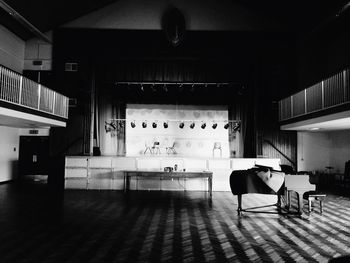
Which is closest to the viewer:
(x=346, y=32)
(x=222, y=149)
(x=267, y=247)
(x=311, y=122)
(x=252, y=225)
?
(x=267, y=247)

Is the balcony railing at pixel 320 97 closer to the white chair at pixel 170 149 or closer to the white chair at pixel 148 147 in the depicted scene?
the white chair at pixel 170 149

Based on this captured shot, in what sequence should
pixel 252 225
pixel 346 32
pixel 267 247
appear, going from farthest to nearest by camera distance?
pixel 346 32
pixel 252 225
pixel 267 247

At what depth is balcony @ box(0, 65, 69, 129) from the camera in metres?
8.16

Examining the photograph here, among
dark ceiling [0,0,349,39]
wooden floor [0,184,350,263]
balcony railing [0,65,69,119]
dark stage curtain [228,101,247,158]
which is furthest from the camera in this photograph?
dark stage curtain [228,101,247,158]

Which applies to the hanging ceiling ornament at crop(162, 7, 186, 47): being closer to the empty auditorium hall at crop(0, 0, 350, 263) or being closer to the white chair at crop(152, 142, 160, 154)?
the empty auditorium hall at crop(0, 0, 350, 263)

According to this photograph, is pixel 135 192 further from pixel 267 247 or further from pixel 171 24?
pixel 171 24

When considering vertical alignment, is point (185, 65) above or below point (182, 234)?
above

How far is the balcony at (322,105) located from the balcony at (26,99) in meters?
9.18


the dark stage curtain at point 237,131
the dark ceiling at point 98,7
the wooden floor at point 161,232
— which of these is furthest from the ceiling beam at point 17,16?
the dark stage curtain at point 237,131

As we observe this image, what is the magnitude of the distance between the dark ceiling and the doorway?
4782 millimetres

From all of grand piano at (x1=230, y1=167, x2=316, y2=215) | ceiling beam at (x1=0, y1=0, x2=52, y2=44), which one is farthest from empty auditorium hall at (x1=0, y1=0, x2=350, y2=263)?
grand piano at (x1=230, y1=167, x2=316, y2=215)

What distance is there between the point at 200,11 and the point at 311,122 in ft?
22.4

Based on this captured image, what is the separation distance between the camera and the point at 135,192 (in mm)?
9617

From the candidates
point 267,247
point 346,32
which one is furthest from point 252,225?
point 346,32
